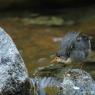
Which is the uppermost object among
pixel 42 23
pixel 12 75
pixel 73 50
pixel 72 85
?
pixel 42 23

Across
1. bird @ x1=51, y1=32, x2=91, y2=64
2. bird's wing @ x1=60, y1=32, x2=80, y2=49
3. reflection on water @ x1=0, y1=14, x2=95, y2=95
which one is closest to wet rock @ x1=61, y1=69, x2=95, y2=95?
reflection on water @ x1=0, y1=14, x2=95, y2=95

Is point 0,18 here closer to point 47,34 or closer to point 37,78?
point 47,34

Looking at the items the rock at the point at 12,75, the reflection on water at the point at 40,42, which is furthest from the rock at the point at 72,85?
the rock at the point at 12,75

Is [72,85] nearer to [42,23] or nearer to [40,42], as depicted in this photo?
[40,42]

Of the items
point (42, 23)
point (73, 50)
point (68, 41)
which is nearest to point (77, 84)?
point (73, 50)

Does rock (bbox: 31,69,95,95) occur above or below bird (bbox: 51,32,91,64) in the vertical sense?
below

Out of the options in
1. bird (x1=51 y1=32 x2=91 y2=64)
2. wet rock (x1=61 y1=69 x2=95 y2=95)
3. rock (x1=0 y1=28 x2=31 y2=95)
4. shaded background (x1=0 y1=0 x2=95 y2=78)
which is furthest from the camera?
shaded background (x1=0 y1=0 x2=95 y2=78)

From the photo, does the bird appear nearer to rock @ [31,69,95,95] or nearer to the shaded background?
rock @ [31,69,95,95]
